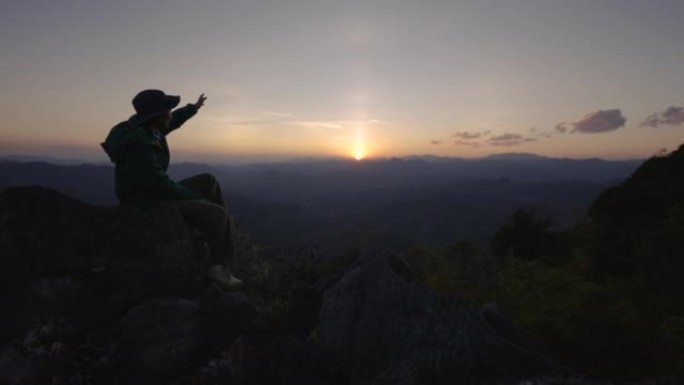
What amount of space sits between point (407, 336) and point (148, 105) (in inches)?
268

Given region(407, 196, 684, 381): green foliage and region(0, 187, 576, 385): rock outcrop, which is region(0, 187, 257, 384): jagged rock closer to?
region(0, 187, 576, 385): rock outcrop

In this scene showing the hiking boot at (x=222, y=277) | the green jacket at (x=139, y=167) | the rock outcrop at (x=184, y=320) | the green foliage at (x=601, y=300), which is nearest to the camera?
the rock outcrop at (x=184, y=320)

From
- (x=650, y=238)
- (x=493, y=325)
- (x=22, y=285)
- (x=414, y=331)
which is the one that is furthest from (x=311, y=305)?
(x=650, y=238)

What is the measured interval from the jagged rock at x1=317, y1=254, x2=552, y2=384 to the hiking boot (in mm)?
2869

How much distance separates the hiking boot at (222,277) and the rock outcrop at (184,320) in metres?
0.45

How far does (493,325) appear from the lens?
674 cm

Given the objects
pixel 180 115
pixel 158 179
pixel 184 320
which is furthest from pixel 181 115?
pixel 184 320

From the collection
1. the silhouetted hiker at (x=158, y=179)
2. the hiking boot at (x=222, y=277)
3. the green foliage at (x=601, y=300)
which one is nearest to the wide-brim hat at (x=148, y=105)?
the silhouetted hiker at (x=158, y=179)

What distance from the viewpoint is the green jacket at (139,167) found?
868cm

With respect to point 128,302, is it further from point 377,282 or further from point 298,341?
point 377,282

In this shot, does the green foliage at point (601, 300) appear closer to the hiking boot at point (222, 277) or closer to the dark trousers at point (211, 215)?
the hiking boot at point (222, 277)

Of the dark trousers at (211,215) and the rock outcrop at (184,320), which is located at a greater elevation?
the dark trousers at (211,215)

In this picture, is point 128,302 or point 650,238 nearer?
point 128,302

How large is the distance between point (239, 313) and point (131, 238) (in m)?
2.64
